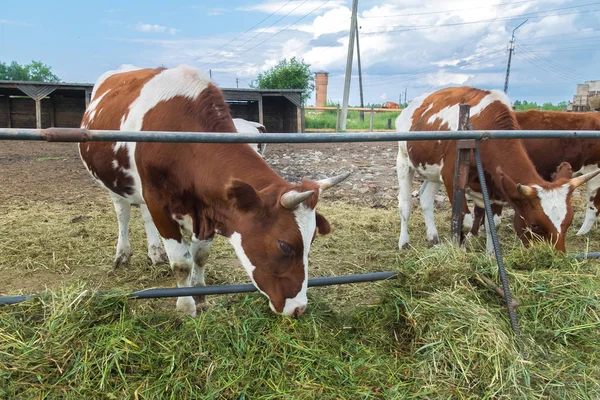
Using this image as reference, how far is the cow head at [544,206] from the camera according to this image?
4.32 m

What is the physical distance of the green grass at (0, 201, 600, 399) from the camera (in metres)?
2.32

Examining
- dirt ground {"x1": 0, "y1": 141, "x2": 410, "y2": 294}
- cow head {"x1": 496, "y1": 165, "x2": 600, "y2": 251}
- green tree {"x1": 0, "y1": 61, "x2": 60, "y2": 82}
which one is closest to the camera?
cow head {"x1": 496, "y1": 165, "x2": 600, "y2": 251}

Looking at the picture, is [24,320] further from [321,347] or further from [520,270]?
[520,270]

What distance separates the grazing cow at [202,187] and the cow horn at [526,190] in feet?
7.43

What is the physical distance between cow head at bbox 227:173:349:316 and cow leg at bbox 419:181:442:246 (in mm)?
3776

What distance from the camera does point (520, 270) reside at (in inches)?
125

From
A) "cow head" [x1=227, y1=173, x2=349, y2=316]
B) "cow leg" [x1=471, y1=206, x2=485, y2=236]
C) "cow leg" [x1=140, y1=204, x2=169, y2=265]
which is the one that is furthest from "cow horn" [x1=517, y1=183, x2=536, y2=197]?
"cow leg" [x1=140, y1=204, x2=169, y2=265]

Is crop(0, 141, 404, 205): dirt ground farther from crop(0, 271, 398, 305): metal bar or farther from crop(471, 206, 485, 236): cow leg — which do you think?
crop(0, 271, 398, 305): metal bar

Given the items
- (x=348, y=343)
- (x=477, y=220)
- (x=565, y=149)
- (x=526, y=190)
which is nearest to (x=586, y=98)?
(x=565, y=149)

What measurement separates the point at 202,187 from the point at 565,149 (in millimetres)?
6068

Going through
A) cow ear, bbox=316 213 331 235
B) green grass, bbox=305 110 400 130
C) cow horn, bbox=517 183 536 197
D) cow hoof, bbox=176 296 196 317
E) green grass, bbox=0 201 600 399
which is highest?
green grass, bbox=305 110 400 130

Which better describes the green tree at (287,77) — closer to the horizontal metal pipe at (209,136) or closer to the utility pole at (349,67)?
the utility pole at (349,67)

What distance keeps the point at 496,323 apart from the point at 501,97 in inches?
146

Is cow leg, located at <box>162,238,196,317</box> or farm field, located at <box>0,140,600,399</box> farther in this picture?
cow leg, located at <box>162,238,196,317</box>
